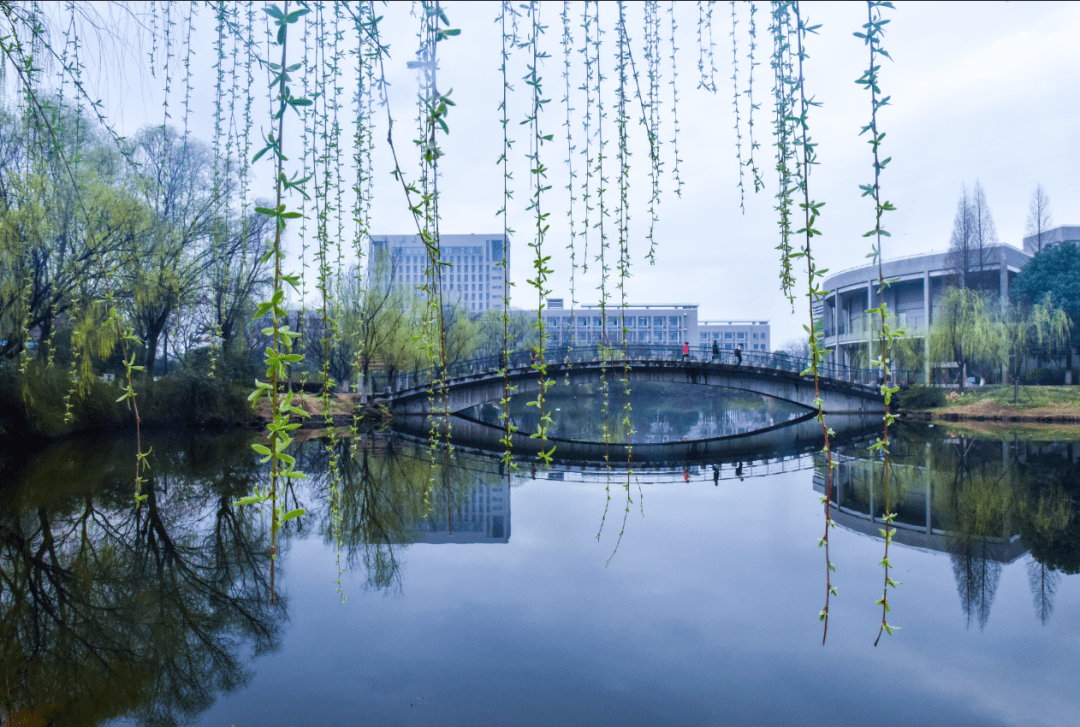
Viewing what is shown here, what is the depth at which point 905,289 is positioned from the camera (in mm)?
34125

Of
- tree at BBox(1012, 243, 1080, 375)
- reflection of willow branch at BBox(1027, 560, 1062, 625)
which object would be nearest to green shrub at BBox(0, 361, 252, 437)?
reflection of willow branch at BBox(1027, 560, 1062, 625)

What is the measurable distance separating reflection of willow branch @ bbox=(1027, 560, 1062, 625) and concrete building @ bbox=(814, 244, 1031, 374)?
21.4 m

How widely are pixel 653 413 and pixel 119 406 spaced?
2385 cm

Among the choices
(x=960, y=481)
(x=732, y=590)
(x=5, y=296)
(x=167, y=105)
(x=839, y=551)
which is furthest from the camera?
(x=5, y=296)

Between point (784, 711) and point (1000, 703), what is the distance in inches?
44.7

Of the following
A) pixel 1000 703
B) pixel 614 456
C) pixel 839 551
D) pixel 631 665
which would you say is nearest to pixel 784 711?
pixel 631 665

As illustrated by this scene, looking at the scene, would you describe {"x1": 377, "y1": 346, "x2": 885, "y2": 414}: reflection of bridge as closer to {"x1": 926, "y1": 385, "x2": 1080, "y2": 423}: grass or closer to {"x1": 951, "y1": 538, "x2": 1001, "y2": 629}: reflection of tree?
{"x1": 926, "y1": 385, "x2": 1080, "y2": 423}: grass

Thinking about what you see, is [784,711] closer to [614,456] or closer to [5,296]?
[614,456]

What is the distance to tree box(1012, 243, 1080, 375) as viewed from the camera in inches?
916

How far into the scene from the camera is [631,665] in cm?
310

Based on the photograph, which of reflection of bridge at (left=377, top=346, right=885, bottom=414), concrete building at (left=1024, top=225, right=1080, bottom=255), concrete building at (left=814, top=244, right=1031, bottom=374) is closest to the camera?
reflection of bridge at (left=377, top=346, right=885, bottom=414)

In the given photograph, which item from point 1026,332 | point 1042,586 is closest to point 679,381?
point 1026,332

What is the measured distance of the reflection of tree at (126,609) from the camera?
110 inches

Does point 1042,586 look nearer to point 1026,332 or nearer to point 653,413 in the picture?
point 1026,332
